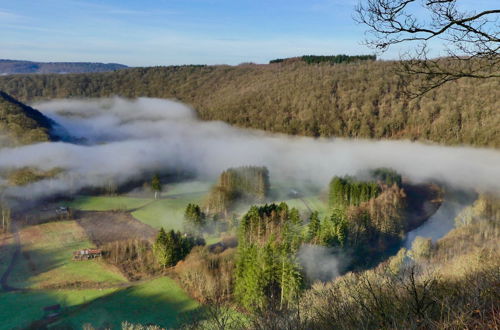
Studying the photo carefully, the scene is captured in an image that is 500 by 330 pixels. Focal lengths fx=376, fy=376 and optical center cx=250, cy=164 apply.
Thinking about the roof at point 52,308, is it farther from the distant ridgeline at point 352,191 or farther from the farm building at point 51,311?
the distant ridgeline at point 352,191

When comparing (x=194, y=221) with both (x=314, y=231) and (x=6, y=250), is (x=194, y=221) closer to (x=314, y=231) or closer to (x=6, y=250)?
(x=314, y=231)

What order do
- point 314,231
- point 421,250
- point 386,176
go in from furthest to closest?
point 386,176
point 314,231
point 421,250

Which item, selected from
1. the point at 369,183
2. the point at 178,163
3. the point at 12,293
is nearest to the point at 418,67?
the point at 12,293

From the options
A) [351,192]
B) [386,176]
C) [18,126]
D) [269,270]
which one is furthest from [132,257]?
[18,126]

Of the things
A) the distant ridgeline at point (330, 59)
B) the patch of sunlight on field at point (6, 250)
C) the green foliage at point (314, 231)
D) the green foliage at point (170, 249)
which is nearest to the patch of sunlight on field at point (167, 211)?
the green foliage at point (170, 249)

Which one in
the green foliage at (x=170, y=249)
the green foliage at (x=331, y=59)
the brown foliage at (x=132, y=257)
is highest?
the green foliage at (x=331, y=59)

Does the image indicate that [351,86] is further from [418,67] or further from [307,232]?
[418,67]

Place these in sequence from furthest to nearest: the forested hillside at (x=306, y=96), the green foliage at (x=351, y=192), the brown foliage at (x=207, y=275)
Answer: the forested hillside at (x=306, y=96)
the green foliage at (x=351, y=192)
the brown foliage at (x=207, y=275)
